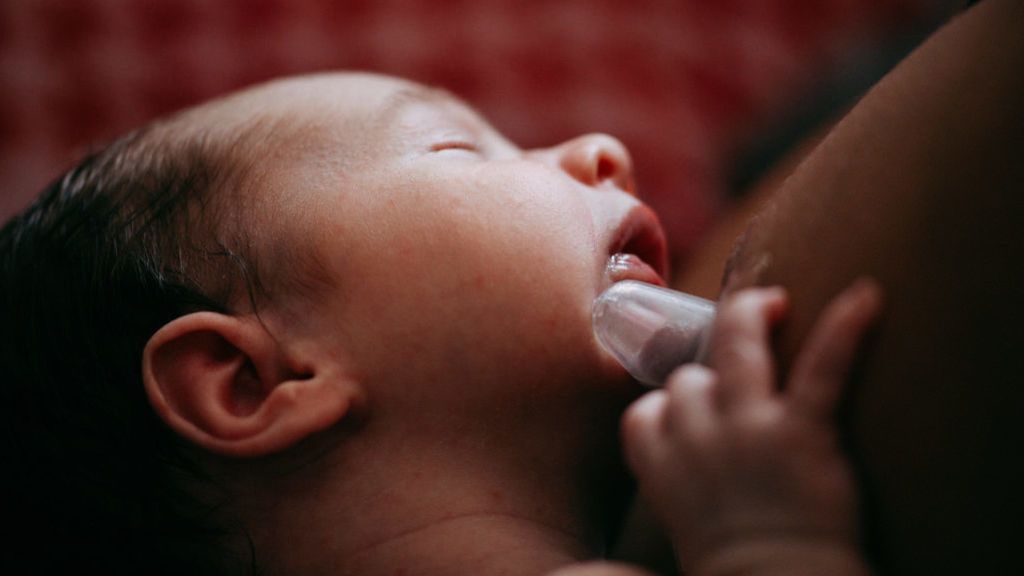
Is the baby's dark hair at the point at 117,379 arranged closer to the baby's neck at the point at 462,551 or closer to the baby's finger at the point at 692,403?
the baby's neck at the point at 462,551

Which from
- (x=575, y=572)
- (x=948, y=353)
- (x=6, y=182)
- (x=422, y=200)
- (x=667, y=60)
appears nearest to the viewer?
(x=948, y=353)

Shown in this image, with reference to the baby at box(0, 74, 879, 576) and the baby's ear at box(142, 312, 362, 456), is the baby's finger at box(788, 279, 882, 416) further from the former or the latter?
the baby's ear at box(142, 312, 362, 456)

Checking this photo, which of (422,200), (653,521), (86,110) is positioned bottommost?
(653,521)

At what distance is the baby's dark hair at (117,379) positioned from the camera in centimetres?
67

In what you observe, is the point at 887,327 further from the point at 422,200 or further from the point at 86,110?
the point at 86,110

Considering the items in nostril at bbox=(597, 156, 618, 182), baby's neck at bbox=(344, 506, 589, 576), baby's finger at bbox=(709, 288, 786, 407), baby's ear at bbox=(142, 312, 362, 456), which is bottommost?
baby's neck at bbox=(344, 506, 589, 576)

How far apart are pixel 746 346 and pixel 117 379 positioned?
49 cm

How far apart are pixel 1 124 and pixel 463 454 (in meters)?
1.00

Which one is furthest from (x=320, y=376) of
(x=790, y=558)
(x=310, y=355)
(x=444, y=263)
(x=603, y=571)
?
(x=790, y=558)

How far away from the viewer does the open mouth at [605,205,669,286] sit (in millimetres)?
715

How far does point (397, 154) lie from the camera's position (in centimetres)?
73

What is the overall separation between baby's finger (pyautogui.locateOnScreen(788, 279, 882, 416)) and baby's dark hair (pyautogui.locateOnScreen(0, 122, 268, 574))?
42 cm

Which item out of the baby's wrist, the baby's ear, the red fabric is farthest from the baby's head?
the red fabric

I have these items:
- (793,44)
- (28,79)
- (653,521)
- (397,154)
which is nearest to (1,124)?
(28,79)
